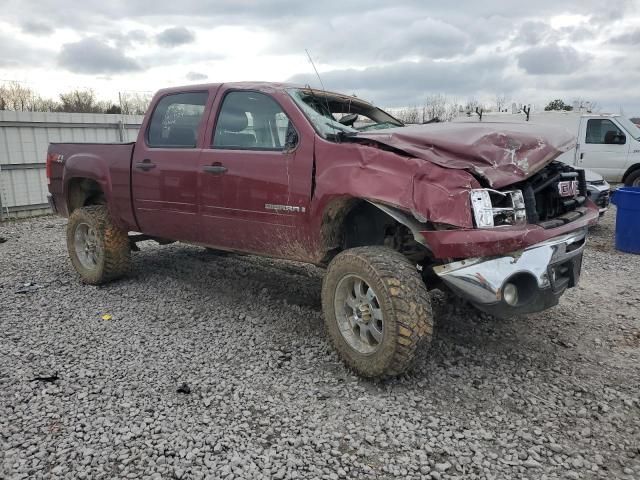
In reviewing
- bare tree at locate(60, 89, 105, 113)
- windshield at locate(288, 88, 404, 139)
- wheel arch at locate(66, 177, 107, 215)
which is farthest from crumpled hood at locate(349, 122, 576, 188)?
bare tree at locate(60, 89, 105, 113)

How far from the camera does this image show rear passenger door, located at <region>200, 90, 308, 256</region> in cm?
400

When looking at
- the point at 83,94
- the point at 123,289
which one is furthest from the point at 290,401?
the point at 83,94

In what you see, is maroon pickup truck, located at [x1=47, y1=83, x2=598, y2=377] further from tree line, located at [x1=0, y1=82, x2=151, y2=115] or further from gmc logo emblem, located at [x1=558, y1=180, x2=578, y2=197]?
tree line, located at [x1=0, y1=82, x2=151, y2=115]

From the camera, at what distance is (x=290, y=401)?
10.8ft

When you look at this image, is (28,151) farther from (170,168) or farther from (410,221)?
(410,221)

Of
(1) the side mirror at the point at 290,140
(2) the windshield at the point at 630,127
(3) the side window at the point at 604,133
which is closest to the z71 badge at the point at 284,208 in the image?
(1) the side mirror at the point at 290,140

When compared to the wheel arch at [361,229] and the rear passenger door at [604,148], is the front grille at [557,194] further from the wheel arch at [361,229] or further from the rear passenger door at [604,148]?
the rear passenger door at [604,148]

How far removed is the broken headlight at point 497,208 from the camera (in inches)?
121

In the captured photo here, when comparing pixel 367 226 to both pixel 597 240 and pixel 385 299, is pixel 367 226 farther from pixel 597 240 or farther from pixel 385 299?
pixel 597 240

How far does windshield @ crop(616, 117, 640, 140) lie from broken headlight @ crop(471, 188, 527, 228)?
1040 centimetres

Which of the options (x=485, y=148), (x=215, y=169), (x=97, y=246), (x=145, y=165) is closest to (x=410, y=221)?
(x=485, y=148)

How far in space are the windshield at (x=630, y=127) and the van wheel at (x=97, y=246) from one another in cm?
1110

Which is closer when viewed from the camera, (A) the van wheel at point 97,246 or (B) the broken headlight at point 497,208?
(B) the broken headlight at point 497,208

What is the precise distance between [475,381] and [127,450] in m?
2.22
